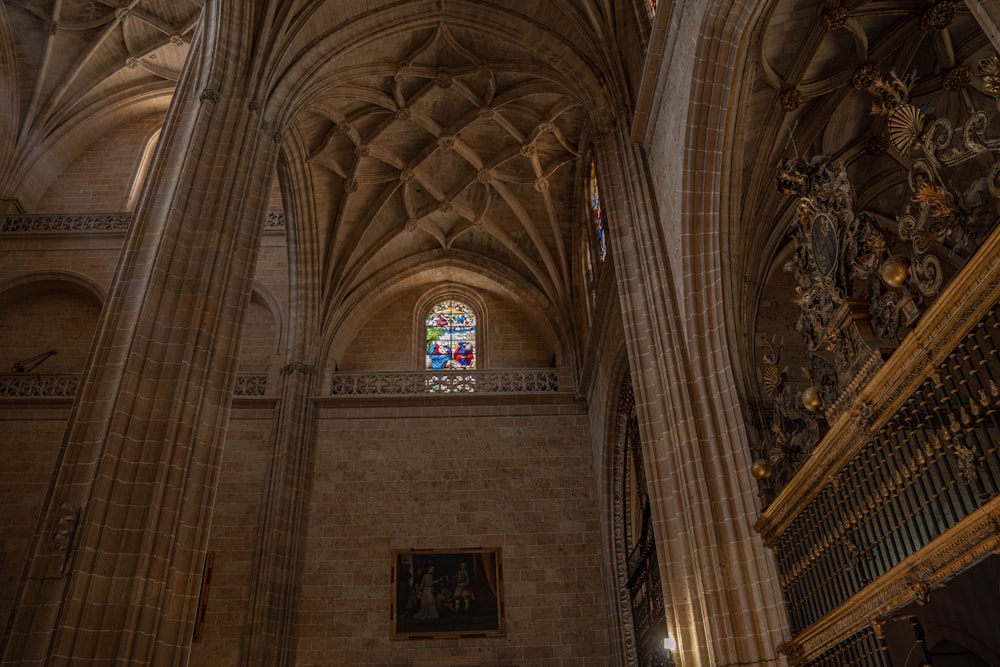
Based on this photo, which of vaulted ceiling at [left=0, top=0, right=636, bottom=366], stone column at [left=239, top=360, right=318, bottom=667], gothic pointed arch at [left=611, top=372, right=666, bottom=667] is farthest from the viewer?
vaulted ceiling at [left=0, top=0, right=636, bottom=366]

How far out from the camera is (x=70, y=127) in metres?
16.0

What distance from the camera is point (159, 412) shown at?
23.4 feet

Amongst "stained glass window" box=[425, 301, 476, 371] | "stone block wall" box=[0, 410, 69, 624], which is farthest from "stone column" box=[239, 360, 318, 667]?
"stone block wall" box=[0, 410, 69, 624]

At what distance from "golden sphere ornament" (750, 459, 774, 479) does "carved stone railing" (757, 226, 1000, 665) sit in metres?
0.38

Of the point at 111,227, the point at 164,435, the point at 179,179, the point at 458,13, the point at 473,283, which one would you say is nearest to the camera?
the point at 164,435

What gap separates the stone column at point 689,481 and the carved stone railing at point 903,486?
427 millimetres

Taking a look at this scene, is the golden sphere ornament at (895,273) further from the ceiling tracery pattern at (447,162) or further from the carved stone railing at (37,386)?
the carved stone railing at (37,386)

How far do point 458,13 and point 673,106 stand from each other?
517 centimetres

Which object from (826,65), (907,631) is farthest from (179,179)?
(907,631)

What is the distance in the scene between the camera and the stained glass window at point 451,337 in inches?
642

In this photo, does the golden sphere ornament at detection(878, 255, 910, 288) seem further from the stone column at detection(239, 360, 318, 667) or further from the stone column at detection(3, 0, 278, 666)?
the stone column at detection(239, 360, 318, 667)

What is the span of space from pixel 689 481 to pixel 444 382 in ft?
28.1

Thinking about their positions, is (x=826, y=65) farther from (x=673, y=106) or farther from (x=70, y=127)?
(x=70, y=127)

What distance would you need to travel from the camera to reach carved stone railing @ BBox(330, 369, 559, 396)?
15359mm
